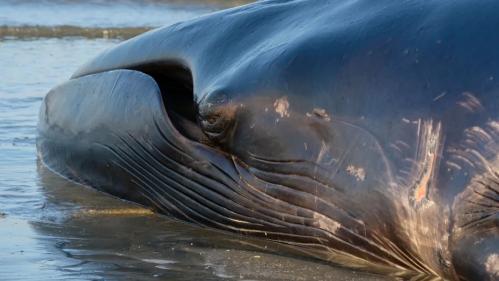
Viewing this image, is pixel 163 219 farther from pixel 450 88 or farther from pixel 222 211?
pixel 450 88

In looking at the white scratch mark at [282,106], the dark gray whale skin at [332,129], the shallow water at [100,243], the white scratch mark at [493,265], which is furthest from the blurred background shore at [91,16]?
the white scratch mark at [493,265]

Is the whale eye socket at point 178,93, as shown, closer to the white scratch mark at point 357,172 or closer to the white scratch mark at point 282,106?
the white scratch mark at point 282,106

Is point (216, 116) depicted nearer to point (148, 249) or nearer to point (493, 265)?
point (148, 249)

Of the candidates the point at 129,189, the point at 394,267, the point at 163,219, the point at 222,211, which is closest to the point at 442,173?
the point at 394,267

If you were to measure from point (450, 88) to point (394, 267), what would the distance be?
2.82 ft

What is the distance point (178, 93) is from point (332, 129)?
142cm

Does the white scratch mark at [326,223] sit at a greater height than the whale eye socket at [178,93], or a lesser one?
lesser

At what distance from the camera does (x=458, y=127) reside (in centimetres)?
475

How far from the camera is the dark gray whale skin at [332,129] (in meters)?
4.72

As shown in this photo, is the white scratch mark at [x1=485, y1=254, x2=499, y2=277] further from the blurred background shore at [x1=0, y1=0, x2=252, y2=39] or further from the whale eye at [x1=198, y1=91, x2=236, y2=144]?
the blurred background shore at [x1=0, y1=0, x2=252, y2=39]

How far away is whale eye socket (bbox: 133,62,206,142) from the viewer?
19.7 ft

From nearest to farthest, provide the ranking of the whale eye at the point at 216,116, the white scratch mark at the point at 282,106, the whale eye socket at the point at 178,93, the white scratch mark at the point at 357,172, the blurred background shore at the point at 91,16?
the white scratch mark at the point at 357,172 → the white scratch mark at the point at 282,106 → the whale eye at the point at 216,116 → the whale eye socket at the point at 178,93 → the blurred background shore at the point at 91,16

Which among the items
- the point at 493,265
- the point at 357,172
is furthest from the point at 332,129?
the point at 493,265

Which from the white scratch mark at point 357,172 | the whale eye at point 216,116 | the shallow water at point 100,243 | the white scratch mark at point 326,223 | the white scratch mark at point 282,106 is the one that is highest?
the white scratch mark at point 282,106
